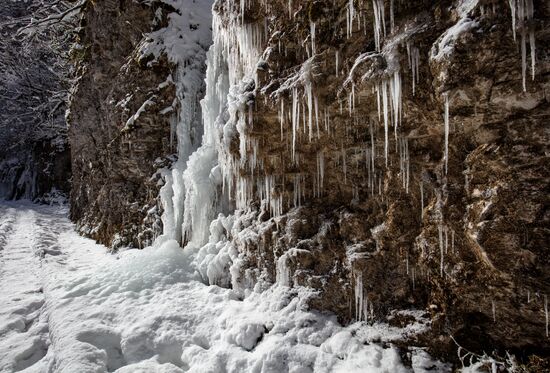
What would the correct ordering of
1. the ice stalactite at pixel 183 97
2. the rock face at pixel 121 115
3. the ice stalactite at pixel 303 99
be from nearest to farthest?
the ice stalactite at pixel 303 99 → the ice stalactite at pixel 183 97 → the rock face at pixel 121 115

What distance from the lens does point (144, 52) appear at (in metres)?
7.88

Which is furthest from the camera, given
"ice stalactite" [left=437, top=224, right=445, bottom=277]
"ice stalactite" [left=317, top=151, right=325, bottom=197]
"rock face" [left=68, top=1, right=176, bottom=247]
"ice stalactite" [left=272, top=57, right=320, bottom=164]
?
"rock face" [left=68, top=1, right=176, bottom=247]

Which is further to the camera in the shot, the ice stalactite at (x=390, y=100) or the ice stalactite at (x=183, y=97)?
the ice stalactite at (x=183, y=97)

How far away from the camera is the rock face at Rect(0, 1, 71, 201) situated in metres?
17.5

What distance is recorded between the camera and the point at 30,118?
21609mm

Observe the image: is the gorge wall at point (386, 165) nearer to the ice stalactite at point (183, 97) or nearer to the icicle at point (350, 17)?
the icicle at point (350, 17)

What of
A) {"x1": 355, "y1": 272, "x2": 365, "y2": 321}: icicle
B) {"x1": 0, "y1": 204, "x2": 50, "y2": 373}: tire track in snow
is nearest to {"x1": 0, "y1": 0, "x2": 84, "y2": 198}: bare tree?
{"x1": 0, "y1": 204, "x2": 50, "y2": 373}: tire track in snow

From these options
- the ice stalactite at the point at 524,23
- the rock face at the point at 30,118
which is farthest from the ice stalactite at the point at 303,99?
the rock face at the point at 30,118

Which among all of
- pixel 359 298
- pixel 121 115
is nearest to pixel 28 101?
pixel 121 115

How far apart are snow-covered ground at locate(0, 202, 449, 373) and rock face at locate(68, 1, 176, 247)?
231 centimetres

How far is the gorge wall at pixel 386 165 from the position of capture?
2502mm

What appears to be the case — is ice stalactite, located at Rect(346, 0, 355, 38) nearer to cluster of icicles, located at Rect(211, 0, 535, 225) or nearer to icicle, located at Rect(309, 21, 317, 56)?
cluster of icicles, located at Rect(211, 0, 535, 225)

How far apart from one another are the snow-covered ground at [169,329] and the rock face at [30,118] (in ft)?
47.6

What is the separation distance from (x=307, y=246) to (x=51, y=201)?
21487 millimetres
